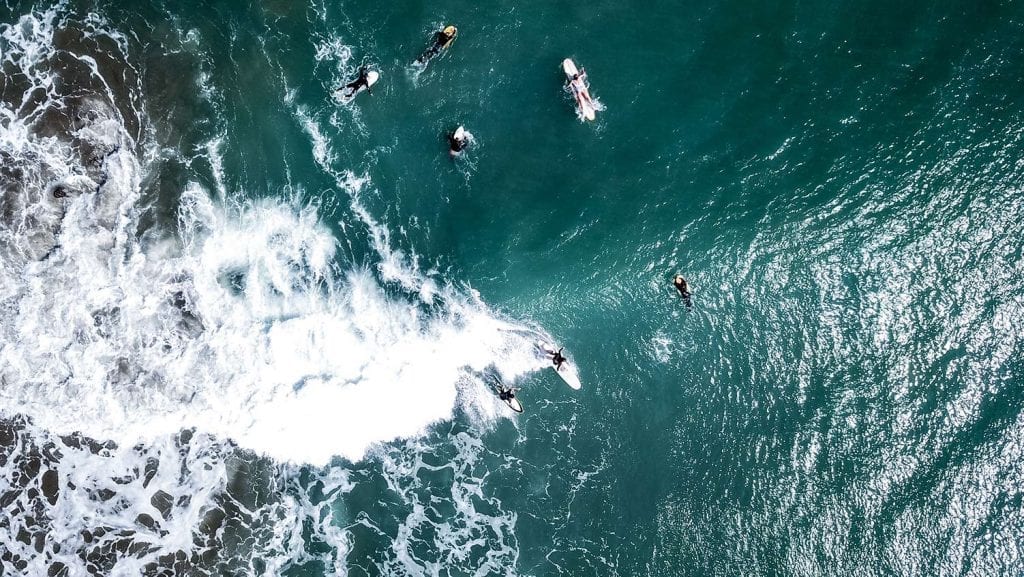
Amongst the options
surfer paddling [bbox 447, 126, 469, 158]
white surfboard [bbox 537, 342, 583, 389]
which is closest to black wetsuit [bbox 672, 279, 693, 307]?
white surfboard [bbox 537, 342, 583, 389]

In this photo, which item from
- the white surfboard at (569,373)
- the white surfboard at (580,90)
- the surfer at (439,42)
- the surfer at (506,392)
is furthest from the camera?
the surfer at (506,392)

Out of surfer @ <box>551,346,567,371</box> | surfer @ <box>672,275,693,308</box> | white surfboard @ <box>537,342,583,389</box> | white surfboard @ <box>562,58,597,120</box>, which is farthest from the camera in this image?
white surfboard @ <box>537,342,583,389</box>

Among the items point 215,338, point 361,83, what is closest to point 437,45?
point 361,83

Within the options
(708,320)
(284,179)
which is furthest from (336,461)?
(708,320)

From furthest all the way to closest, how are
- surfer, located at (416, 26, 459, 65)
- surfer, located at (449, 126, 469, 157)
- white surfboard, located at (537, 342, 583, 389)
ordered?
white surfboard, located at (537, 342, 583, 389) → surfer, located at (449, 126, 469, 157) → surfer, located at (416, 26, 459, 65)

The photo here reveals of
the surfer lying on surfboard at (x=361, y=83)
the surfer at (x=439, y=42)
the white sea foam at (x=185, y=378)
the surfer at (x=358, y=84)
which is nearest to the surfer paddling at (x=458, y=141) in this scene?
the surfer at (x=439, y=42)

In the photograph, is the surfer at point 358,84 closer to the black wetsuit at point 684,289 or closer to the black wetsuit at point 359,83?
the black wetsuit at point 359,83

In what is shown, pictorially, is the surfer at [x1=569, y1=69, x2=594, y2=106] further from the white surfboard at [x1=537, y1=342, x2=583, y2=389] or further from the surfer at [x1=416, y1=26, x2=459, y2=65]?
the white surfboard at [x1=537, y1=342, x2=583, y2=389]

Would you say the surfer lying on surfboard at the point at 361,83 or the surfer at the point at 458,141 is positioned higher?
the surfer lying on surfboard at the point at 361,83
